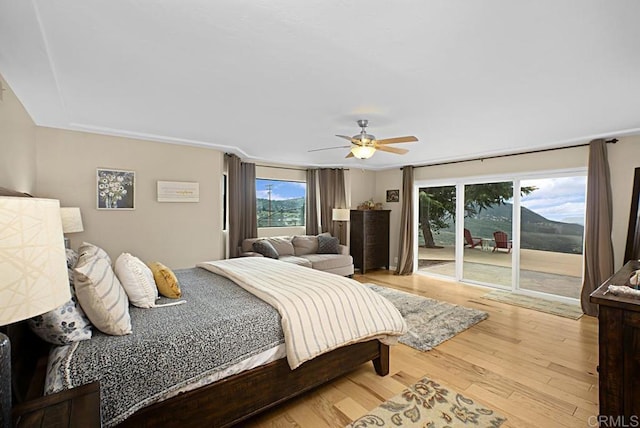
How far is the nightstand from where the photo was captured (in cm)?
103

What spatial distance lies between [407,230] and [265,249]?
317 centimetres

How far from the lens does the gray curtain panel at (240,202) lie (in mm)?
5320

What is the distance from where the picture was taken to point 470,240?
5852 millimetres

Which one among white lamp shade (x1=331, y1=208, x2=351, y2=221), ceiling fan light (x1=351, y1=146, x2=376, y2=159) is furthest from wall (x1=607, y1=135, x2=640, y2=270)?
white lamp shade (x1=331, y1=208, x2=351, y2=221)

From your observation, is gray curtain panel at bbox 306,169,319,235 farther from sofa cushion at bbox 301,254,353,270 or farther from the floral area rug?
the floral area rug

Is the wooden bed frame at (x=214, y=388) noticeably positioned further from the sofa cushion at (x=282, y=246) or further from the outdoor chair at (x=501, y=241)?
the outdoor chair at (x=501, y=241)

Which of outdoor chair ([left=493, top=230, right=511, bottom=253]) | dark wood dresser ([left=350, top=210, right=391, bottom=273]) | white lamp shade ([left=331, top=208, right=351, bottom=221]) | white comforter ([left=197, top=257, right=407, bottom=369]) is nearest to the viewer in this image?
white comforter ([left=197, top=257, right=407, bottom=369])

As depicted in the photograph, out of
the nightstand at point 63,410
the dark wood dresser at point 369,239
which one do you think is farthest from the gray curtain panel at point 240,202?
the nightstand at point 63,410

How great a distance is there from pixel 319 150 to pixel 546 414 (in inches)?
162

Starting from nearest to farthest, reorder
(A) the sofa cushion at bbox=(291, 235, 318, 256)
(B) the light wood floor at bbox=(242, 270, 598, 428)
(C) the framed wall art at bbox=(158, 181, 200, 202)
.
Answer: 1. (B) the light wood floor at bbox=(242, 270, 598, 428)
2. (C) the framed wall art at bbox=(158, 181, 200, 202)
3. (A) the sofa cushion at bbox=(291, 235, 318, 256)

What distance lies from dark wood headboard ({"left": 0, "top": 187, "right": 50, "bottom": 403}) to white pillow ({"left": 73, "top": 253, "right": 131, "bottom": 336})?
30 cm

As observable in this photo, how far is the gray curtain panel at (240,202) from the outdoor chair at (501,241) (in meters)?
4.43

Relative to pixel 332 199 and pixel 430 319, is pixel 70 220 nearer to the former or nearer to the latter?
pixel 430 319

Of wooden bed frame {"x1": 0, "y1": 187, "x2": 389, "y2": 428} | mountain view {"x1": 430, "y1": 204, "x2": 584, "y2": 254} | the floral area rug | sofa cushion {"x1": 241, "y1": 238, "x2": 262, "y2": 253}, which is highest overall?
mountain view {"x1": 430, "y1": 204, "x2": 584, "y2": 254}
